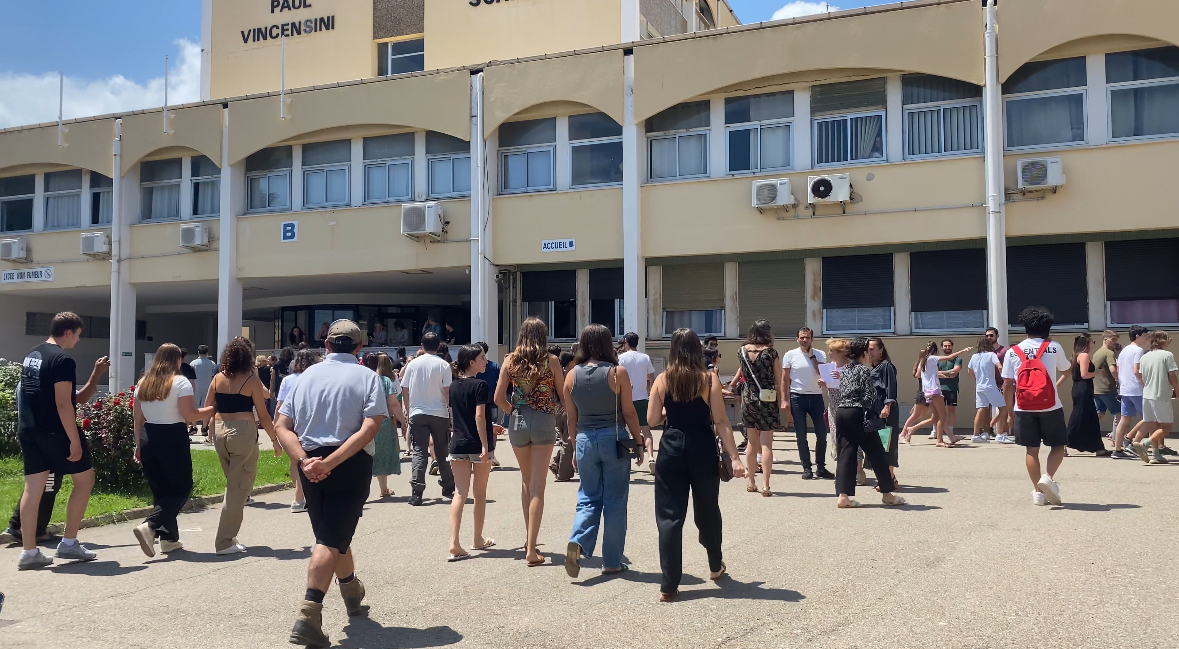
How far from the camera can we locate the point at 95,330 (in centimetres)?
3159

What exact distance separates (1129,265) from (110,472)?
17.5 metres

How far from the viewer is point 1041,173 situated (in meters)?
17.6

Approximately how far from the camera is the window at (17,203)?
90.6 ft

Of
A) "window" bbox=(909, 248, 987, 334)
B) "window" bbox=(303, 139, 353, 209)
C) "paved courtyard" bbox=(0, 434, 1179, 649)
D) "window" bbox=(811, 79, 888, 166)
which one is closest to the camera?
"paved courtyard" bbox=(0, 434, 1179, 649)

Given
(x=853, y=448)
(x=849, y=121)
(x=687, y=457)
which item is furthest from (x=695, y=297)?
(x=687, y=457)

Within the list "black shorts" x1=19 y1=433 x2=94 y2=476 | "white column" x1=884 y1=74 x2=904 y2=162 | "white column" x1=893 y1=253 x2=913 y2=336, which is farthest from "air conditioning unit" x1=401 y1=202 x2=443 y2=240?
"black shorts" x1=19 y1=433 x2=94 y2=476

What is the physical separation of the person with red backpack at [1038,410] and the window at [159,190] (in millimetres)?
22784

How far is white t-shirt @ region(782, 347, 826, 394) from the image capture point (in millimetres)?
11133

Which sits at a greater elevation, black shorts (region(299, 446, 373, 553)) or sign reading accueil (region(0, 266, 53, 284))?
sign reading accueil (region(0, 266, 53, 284))

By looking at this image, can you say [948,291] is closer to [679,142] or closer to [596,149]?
[679,142]

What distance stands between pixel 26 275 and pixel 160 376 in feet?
75.9

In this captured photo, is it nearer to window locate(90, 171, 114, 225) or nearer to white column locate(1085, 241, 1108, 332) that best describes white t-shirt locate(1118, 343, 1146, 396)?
white column locate(1085, 241, 1108, 332)

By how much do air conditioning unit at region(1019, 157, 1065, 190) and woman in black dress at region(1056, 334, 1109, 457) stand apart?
5.19 meters

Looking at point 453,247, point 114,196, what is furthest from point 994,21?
point 114,196
